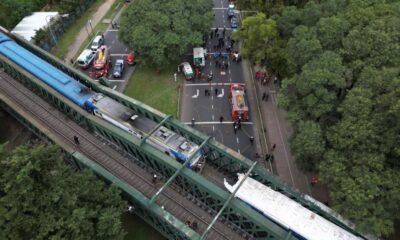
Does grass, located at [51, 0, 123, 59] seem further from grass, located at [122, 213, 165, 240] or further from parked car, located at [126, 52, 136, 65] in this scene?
grass, located at [122, 213, 165, 240]

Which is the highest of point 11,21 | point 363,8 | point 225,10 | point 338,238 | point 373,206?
point 363,8

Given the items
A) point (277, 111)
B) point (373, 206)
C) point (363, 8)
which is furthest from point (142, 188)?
point (363, 8)

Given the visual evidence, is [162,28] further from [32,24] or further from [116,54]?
[32,24]

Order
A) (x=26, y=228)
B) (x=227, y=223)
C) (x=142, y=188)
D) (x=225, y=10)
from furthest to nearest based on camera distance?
(x=225, y=10), (x=142, y=188), (x=227, y=223), (x=26, y=228)

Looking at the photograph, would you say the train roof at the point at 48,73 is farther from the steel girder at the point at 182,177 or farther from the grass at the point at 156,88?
the grass at the point at 156,88

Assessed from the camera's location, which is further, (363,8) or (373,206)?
(363,8)

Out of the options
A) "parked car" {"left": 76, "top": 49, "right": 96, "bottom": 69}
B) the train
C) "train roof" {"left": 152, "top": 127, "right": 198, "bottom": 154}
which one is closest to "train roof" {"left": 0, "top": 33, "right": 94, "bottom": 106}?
the train

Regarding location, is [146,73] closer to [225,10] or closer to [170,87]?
[170,87]
